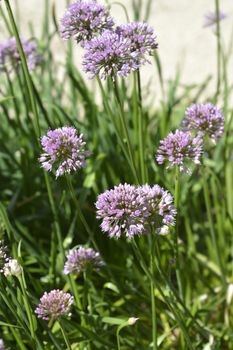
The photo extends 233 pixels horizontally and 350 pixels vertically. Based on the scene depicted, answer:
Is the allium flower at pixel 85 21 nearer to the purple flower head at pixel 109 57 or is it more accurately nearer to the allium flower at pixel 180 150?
the purple flower head at pixel 109 57

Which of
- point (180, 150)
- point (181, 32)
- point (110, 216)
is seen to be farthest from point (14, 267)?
point (181, 32)

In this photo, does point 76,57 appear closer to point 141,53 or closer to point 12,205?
point 12,205

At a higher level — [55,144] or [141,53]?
[141,53]

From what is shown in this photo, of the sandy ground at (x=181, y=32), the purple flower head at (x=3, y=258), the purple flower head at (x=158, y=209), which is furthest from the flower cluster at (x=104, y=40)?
the sandy ground at (x=181, y=32)

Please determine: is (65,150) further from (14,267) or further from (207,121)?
(207,121)

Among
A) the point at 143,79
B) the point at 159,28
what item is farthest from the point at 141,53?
the point at 159,28

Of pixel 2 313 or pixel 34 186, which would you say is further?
pixel 34 186

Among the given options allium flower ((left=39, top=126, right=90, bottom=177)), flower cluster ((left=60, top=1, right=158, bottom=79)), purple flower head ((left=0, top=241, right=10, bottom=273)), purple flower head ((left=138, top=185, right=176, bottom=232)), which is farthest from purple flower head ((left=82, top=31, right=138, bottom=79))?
purple flower head ((left=0, top=241, right=10, bottom=273))
